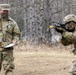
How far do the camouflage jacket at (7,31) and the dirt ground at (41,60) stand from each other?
215 cm

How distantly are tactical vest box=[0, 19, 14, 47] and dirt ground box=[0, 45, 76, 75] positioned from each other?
2.15 m

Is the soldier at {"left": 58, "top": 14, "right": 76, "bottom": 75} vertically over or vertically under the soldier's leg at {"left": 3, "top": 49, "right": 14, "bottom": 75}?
over

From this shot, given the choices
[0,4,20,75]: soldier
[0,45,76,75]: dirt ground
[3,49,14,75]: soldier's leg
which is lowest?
[0,45,76,75]: dirt ground

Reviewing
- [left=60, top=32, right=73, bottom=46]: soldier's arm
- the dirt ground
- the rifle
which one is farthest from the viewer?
the dirt ground

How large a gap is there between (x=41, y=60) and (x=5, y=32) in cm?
478

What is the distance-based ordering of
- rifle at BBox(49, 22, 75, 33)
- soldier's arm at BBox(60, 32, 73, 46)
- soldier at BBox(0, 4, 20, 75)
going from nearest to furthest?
rifle at BBox(49, 22, 75, 33) → soldier's arm at BBox(60, 32, 73, 46) → soldier at BBox(0, 4, 20, 75)

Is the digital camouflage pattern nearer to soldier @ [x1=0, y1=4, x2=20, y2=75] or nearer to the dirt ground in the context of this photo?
soldier @ [x1=0, y1=4, x2=20, y2=75]

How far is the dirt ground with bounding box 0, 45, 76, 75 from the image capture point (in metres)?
12.3

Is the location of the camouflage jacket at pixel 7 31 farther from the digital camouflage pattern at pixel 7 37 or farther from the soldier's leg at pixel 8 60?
the soldier's leg at pixel 8 60

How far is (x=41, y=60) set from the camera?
14516 mm

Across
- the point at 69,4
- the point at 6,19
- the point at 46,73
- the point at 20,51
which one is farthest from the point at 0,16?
the point at 69,4

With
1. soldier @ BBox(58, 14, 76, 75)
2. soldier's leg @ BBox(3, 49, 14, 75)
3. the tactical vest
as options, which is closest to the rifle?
soldier @ BBox(58, 14, 76, 75)

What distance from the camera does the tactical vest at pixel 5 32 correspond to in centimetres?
988

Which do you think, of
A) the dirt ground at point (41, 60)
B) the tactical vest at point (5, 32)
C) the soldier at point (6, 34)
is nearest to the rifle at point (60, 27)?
the soldier at point (6, 34)
